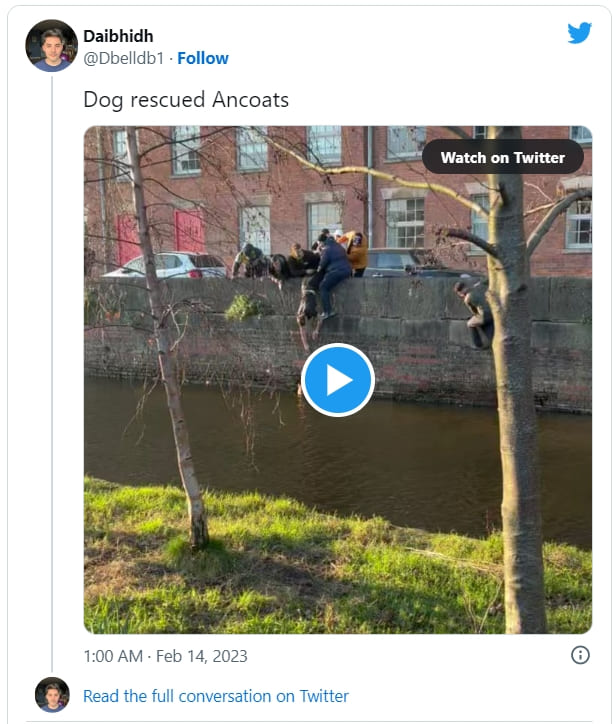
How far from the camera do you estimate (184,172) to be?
12.3ft

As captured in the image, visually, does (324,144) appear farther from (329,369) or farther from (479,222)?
(329,369)

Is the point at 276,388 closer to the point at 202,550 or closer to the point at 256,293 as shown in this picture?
the point at 256,293

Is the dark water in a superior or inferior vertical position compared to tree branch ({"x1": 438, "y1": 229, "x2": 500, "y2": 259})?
inferior

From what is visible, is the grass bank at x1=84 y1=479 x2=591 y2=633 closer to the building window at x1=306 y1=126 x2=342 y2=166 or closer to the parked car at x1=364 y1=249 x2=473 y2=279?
the parked car at x1=364 y1=249 x2=473 y2=279

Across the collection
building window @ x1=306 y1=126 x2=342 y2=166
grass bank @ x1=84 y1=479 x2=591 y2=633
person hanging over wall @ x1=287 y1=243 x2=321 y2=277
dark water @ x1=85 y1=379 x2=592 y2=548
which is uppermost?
building window @ x1=306 y1=126 x2=342 y2=166

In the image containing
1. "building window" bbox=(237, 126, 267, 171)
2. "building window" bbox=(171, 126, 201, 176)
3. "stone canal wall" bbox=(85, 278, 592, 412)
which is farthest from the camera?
"stone canal wall" bbox=(85, 278, 592, 412)

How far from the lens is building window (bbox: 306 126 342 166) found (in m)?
2.51

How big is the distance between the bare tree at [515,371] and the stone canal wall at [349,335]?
8.3 inches

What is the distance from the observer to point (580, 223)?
2.55 m

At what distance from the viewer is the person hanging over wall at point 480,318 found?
2.78 m

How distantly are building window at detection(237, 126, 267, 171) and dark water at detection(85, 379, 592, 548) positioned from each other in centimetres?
115

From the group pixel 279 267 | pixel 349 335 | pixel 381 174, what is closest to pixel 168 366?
pixel 279 267
